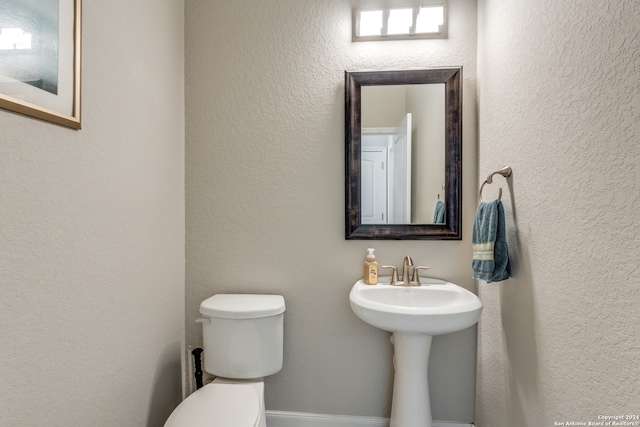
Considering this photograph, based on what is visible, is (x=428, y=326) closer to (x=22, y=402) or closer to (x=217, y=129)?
(x=22, y=402)

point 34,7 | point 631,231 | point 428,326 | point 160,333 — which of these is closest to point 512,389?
point 428,326

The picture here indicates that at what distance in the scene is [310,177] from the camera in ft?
5.66

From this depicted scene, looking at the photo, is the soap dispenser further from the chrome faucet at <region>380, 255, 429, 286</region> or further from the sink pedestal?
the sink pedestal

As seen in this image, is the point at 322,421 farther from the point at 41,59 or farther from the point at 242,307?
the point at 41,59

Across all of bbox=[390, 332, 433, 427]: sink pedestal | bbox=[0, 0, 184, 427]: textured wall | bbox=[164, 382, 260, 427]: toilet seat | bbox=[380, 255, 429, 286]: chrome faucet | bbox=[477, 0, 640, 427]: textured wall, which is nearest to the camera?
bbox=[477, 0, 640, 427]: textured wall

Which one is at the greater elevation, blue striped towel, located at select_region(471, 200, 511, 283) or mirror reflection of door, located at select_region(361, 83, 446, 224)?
mirror reflection of door, located at select_region(361, 83, 446, 224)

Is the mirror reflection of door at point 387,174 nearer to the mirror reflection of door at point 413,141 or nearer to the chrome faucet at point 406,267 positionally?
the mirror reflection of door at point 413,141

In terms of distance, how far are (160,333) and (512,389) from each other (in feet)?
→ 5.08

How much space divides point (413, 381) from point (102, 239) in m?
1.41

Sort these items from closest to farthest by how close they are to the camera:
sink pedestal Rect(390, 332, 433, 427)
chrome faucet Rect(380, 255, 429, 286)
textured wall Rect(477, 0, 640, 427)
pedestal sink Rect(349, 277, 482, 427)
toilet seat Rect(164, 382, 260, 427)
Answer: textured wall Rect(477, 0, 640, 427) → toilet seat Rect(164, 382, 260, 427) → pedestal sink Rect(349, 277, 482, 427) → sink pedestal Rect(390, 332, 433, 427) → chrome faucet Rect(380, 255, 429, 286)

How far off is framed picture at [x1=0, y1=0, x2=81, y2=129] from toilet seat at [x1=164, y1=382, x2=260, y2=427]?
107cm

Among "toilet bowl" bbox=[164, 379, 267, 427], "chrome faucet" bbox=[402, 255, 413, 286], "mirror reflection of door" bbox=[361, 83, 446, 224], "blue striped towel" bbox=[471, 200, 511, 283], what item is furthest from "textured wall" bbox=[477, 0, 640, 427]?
"toilet bowl" bbox=[164, 379, 267, 427]

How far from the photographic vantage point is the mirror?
165 centimetres

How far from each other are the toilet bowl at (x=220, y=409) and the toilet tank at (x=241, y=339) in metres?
0.14
